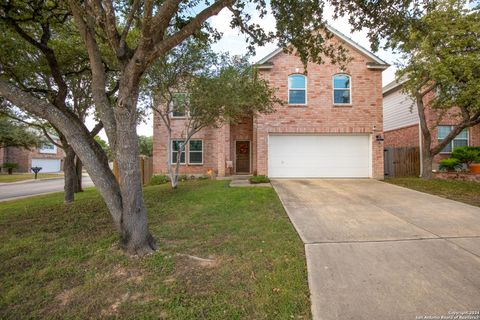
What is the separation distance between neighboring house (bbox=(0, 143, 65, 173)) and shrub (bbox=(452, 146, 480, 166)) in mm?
38694

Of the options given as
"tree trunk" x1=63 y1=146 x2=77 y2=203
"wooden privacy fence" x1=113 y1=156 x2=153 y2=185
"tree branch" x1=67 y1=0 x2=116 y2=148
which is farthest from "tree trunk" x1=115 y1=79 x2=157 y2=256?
"wooden privacy fence" x1=113 y1=156 x2=153 y2=185

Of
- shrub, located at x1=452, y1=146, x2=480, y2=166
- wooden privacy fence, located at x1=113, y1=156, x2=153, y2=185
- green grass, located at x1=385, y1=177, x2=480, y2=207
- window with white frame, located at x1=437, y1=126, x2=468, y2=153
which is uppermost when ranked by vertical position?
window with white frame, located at x1=437, y1=126, x2=468, y2=153

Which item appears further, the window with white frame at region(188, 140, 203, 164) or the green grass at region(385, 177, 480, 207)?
the window with white frame at region(188, 140, 203, 164)

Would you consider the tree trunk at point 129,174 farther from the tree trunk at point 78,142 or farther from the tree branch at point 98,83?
the tree branch at point 98,83

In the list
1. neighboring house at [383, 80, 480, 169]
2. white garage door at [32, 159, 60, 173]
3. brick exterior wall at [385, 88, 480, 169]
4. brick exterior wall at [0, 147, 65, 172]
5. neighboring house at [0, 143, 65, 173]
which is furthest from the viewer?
white garage door at [32, 159, 60, 173]

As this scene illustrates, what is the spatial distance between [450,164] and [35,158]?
152 feet

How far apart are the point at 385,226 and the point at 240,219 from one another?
124 inches

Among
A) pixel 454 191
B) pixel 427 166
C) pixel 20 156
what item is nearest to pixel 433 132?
pixel 427 166

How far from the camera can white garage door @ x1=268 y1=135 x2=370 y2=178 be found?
490 inches

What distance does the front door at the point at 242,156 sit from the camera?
610 inches

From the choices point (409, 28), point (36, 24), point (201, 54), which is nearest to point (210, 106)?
point (201, 54)

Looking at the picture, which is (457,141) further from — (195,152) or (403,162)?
(195,152)

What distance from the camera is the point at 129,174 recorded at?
3.82m

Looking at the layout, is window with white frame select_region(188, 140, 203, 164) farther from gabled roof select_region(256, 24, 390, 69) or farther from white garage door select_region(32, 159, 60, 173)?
white garage door select_region(32, 159, 60, 173)
